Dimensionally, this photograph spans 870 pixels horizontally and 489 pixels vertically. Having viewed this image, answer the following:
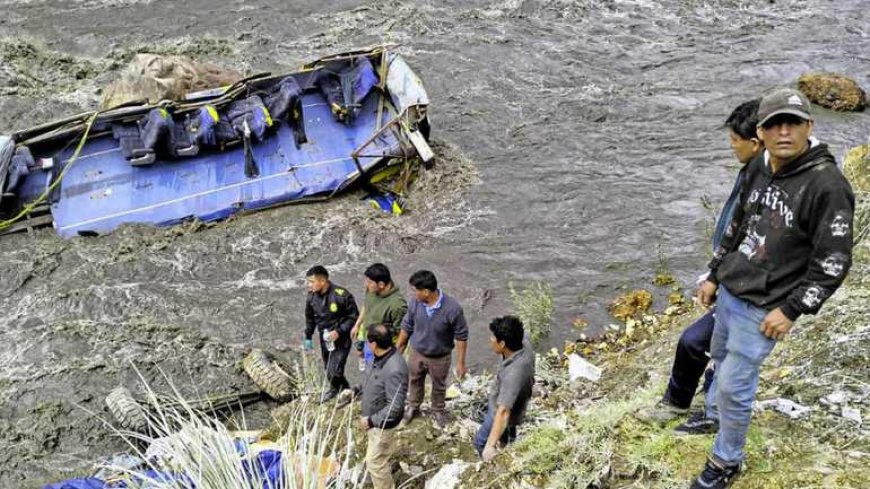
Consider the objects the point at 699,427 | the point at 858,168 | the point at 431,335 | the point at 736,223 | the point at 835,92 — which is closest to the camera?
the point at 736,223

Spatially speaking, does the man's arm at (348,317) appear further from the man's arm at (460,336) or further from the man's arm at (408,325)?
the man's arm at (460,336)

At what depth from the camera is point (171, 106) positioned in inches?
353

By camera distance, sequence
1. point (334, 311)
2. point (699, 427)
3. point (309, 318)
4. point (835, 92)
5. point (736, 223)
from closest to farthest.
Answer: point (736, 223) → point (699, 427) → point (334, 311) → point (309, 318) → point (835, 92)

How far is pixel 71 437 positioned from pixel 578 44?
10.9m

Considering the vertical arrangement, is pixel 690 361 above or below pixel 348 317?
above

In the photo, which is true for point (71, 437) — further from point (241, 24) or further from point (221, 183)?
point (241, 24)

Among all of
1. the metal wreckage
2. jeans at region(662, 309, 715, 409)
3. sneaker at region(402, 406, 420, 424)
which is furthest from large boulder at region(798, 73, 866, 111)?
jeans at region(662, 309, 715, 409)

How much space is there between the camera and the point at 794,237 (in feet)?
9.33

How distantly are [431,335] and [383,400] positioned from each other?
25.7 inches

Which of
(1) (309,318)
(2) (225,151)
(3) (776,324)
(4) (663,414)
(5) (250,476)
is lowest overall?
(1) (309,318)

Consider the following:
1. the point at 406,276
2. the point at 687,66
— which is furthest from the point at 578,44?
the point at 406,276

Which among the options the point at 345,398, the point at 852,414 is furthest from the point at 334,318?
the point at 852,414

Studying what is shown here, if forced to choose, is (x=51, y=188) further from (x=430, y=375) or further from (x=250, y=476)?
(x=250, y=476)

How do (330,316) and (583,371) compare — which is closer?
(330,316)
